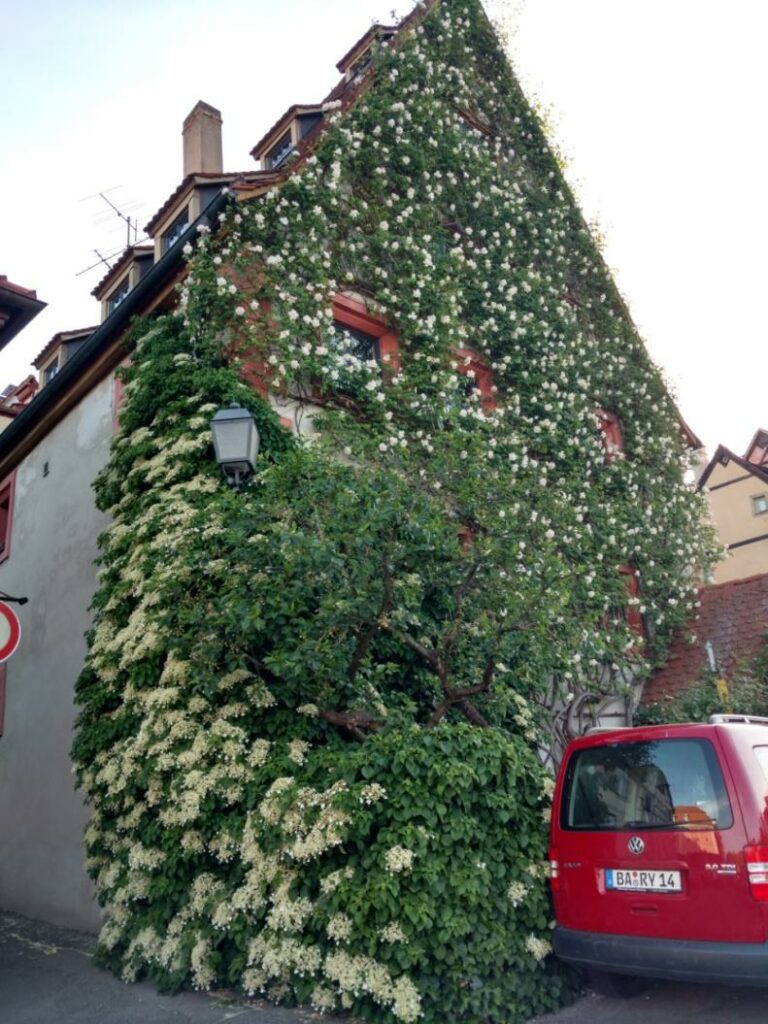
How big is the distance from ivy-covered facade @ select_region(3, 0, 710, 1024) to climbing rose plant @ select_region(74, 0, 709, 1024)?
28 mm

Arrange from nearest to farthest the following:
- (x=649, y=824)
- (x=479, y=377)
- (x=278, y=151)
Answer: (x=649, y=824)
(x=479, y=377)
(x=278, y=151)

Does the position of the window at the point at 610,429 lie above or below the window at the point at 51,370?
below

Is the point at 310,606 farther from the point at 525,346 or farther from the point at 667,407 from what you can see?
the point at 667,407

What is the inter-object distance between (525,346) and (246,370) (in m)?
5.21

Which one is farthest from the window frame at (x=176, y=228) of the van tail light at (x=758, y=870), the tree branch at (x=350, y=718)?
the van tail light at (x=758, y=870)

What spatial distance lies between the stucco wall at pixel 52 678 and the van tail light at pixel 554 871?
18.7 feet

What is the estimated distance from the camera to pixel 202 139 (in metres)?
16.2

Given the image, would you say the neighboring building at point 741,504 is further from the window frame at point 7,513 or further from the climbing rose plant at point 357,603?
the window frame at point 7,513

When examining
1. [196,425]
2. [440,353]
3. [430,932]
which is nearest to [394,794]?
[430,932]

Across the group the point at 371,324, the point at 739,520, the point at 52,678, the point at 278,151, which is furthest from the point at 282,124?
the point at 739,520

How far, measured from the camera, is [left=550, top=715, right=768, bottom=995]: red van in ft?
15.7

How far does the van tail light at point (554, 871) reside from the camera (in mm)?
5797

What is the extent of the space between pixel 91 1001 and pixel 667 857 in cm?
429

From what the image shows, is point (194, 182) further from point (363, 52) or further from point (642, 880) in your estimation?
point (642, 880)
